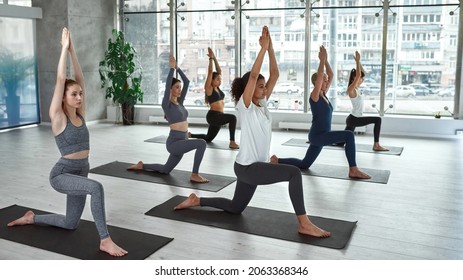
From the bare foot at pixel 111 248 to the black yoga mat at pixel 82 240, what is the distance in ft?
0.08

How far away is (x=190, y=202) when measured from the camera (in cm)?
385

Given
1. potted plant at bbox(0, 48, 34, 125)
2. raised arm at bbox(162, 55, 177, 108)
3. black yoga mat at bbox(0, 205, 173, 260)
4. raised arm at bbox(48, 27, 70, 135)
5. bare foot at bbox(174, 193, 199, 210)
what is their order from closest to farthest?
raised arm at bbox(48, 27, 70, 135) → black yoga mat at bbox(0, 205, 173, 260) → bare foot at bbox(174, 193, 199, 210) → raised arm at bbox(162, 55, 177, 108) → potted plant at bbox(0, 48, 34, 125)

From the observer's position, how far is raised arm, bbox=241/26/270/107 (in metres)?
3.08

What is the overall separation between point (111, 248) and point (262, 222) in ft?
3.77

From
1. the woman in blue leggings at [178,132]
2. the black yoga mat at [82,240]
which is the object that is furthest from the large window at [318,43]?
the black yoga mat at [82,240]

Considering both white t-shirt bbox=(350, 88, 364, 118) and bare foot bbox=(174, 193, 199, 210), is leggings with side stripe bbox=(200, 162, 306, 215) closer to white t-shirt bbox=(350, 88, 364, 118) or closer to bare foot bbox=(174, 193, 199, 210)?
Answer: bare foot bbox=(174, 193, 199, 210)

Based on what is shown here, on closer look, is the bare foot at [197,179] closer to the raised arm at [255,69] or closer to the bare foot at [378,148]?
the raised arm at [255,69]

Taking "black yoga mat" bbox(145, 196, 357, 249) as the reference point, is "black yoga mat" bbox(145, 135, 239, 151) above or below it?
above

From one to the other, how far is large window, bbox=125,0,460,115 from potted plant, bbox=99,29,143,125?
1.84ft

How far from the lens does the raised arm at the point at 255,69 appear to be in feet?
10.1

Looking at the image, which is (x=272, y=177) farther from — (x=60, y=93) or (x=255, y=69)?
(x=60, y=93)

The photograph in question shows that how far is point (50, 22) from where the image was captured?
8.45 m

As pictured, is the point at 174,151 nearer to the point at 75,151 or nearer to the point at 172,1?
the point at 75,151

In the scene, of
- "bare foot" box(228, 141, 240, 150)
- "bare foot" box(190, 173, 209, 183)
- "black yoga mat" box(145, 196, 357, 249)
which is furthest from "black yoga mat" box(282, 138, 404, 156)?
"black yoga mat" box(145, 196, 357, 249)
